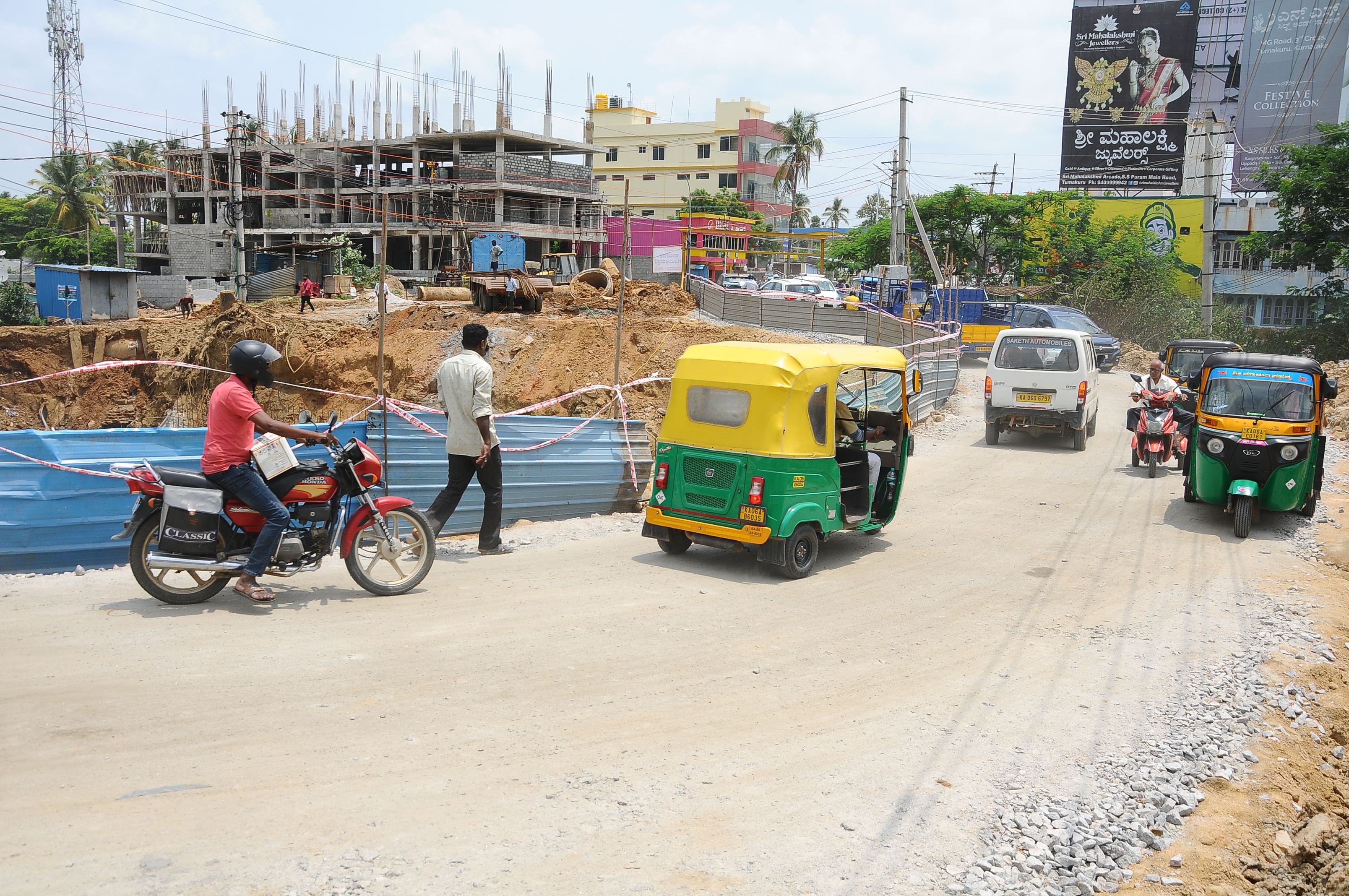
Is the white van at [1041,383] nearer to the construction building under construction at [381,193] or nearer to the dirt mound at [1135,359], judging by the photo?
the dirt mound at [1135,359]

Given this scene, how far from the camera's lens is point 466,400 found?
8062mm

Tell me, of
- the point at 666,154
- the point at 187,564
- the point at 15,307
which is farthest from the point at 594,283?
the point at 666,154

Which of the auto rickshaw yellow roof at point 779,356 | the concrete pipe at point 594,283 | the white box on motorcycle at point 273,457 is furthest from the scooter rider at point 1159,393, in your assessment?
the concrete pipe at point 594,283

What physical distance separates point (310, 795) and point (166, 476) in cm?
305

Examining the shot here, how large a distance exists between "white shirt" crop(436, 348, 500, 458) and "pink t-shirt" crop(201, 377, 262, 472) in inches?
70.9

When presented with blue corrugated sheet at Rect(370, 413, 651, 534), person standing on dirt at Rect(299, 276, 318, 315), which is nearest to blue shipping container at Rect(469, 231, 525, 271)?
person standing on dirt at Rect(299, 276, 318, 315)

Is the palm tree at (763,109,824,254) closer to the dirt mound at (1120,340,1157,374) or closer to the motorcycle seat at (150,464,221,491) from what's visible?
the dirt mound at (1120,340,1157,374)

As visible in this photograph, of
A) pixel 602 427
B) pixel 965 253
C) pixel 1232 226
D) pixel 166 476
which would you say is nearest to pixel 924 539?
pixel 602 427

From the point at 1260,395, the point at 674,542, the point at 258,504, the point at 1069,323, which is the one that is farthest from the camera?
the point at 1069,323

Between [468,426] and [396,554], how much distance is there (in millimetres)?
1357

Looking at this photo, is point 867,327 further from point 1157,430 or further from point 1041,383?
point 1157,430

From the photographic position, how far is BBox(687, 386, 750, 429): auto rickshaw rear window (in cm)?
851

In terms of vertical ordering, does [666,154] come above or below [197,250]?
above

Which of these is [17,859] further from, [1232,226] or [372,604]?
[1232,226]
